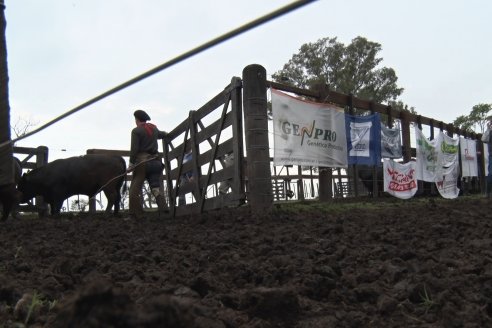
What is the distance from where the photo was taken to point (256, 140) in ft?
20.0

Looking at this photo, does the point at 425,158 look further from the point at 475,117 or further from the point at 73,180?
the point at 475,117

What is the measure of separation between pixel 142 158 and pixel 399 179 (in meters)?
5.58

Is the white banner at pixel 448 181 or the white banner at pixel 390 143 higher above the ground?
the white banner at pixel 390 143

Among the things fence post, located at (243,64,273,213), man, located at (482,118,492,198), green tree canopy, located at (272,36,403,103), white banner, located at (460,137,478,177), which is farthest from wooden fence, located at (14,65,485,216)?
green tree canopy, located at (272,36,403,103)

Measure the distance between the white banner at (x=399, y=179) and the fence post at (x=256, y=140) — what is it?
5105 mm

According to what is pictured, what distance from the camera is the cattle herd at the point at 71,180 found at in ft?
32.2

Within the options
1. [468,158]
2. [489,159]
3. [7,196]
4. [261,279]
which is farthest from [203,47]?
[468,158]

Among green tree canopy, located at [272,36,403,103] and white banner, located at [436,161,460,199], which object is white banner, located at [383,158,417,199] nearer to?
white banner, located at [436,161,460,199]

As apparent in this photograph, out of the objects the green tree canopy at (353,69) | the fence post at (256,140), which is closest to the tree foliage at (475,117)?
the green tree canopy at (353,69)

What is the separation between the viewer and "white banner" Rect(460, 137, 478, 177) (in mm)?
14445

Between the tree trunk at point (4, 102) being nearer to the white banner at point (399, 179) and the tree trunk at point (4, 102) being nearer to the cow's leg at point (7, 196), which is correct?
the cow's leg at point (7, 196)

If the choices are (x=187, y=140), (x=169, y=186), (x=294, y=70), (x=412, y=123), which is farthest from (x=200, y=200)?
(x=294, y=70)

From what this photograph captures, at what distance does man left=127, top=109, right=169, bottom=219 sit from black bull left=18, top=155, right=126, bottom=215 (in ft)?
5.10

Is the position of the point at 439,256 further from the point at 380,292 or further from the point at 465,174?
the point at 465,174
